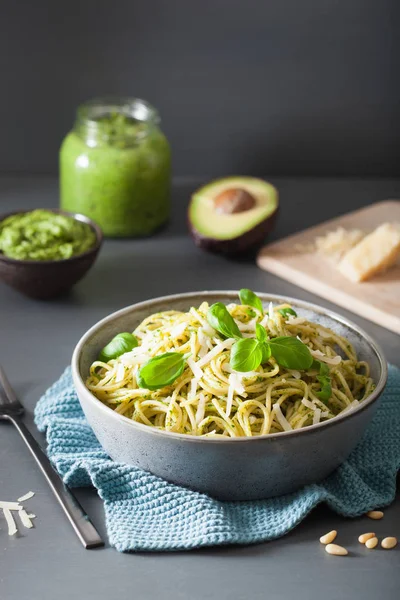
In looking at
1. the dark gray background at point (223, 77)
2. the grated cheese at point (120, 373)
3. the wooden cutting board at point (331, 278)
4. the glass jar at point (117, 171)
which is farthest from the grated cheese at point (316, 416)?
the dark gray background at point (223, 77)

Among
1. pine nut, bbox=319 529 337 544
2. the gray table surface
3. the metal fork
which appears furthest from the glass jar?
pine nut, bbox=319 529 337 544

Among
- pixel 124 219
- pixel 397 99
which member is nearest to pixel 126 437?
pixel 124 219

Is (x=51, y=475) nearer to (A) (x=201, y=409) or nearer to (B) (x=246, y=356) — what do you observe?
(A) (x=201, y=409)

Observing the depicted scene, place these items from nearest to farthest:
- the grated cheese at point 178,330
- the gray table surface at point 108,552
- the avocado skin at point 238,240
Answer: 1. the gray table surface at point 108,552
2. the grated cheese at point 178,330
3. the avocado skin at point 238,240

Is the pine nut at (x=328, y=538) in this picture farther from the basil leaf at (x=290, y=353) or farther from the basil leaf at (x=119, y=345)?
the basil leaf at (x=119, y=345)

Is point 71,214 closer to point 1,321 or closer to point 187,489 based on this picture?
point 1,321

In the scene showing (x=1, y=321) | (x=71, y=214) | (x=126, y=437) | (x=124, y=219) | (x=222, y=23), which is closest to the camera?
(x=126, y=437)

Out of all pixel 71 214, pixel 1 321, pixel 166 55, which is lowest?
pixel 1 321

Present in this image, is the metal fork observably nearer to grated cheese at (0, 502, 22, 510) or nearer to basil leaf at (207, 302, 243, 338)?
grated cheese at (0, 502, 22, 510)
